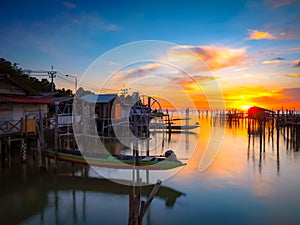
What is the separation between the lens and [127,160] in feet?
36.4

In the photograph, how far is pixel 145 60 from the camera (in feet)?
40.0

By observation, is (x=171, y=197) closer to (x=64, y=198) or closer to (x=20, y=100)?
(x=64, y=198)

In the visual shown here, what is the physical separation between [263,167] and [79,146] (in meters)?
11.6

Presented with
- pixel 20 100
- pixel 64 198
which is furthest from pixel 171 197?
pixel 20 100

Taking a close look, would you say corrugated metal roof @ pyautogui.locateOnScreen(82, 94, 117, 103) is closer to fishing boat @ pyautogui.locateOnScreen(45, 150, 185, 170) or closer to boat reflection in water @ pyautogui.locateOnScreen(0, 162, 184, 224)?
fishing boat @ pyautogui.locateOnScreen(45, 150, 185, 170)

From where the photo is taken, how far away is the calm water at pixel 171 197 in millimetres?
7973

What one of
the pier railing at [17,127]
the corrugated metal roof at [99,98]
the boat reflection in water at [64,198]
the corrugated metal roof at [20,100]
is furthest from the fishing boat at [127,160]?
the corrugated metal roof at [99,98]

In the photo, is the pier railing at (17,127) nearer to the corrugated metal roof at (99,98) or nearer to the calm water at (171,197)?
the calm water at (171,197)

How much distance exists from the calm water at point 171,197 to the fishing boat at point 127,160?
0.78 meters

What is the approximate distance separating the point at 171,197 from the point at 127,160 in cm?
255

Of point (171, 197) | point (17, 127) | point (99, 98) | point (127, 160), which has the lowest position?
point (171, 197)

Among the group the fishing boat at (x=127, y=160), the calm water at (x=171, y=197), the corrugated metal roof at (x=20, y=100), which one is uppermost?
the corrugated metal roof at (x=20, y=100)

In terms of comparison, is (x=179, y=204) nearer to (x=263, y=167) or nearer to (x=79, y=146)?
(x=263, y=167)

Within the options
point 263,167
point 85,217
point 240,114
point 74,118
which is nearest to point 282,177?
point 263,167
